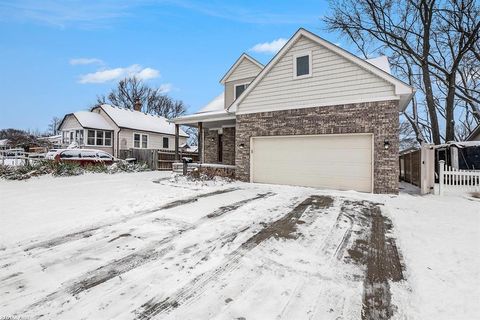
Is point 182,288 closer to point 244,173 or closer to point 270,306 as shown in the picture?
point 270,306

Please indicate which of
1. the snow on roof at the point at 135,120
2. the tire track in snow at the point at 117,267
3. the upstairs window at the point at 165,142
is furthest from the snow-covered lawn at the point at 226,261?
the upstairs window at the point at 165,142

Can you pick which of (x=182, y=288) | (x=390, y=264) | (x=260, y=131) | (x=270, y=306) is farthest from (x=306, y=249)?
(x=260, y=131)

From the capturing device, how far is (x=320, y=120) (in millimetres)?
9609

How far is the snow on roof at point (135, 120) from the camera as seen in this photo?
2222 cm

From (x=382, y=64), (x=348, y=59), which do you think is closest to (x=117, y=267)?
(x=348, y=59)

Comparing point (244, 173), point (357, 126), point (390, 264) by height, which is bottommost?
point (390, 264)

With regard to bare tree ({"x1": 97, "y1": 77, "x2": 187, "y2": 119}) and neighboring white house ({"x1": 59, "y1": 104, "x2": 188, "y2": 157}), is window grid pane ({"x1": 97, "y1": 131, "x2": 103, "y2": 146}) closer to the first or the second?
neighboring white house ({"x1": 59, "y1": 104, "x2": 188, "y2": 157})

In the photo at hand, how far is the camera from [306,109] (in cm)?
990

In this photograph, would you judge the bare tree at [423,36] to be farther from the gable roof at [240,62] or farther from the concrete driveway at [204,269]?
the concrete driveway at [204,269]

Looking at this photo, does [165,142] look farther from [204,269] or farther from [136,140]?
[204,269]

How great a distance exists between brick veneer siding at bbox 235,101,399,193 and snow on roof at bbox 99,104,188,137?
1192cm

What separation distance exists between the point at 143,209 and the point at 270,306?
13.9 feet

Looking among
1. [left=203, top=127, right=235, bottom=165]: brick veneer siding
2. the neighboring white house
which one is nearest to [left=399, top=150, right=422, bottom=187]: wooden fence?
[left=203, top=127, right=235, bottom=165]: brick veneer siding

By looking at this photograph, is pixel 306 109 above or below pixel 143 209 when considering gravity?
above
